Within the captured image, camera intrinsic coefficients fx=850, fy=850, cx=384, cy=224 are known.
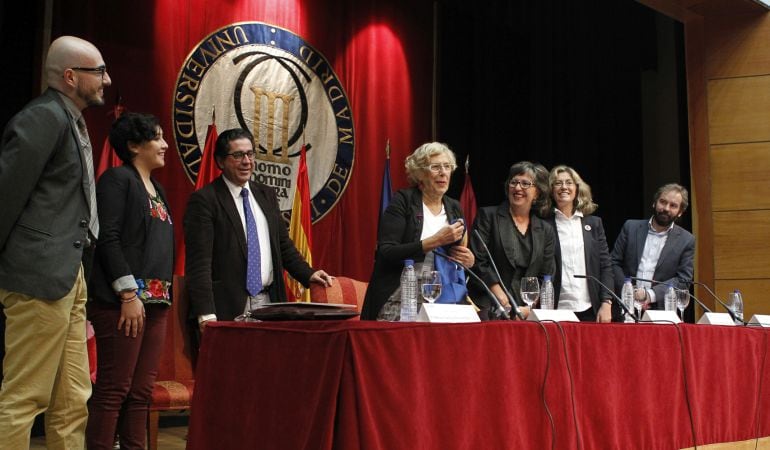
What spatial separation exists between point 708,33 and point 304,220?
10.3 feet

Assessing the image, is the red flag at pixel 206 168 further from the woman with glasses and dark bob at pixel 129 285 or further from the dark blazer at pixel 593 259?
the dark blazer at pixel 593 259

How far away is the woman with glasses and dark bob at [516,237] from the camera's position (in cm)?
350

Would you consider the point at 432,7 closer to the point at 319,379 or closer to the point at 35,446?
the point at 35,446

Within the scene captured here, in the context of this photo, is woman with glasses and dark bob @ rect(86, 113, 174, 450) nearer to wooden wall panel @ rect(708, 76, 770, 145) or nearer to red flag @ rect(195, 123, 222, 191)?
red flag @ rect(195, 123, 222, 191)

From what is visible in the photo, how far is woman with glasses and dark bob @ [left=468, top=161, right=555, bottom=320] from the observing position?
11.5ft

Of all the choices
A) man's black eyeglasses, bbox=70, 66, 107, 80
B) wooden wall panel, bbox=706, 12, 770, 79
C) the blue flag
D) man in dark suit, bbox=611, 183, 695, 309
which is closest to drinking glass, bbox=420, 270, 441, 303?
man's black eyeglasses, bbox=70, 66, 107, 80

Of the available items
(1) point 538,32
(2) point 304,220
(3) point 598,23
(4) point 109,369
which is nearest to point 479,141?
(1) point 538,32

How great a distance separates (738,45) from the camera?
5879mm

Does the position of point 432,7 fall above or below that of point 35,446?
above

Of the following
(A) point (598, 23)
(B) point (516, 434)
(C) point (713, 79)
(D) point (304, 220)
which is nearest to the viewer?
(B) point (516, 434)

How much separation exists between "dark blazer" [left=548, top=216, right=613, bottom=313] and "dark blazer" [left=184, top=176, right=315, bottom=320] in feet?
4.19

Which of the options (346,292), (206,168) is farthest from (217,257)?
(206,168)

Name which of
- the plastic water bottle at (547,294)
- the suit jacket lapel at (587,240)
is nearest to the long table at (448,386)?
the plastic water bottle at (547,294)

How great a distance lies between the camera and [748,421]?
124 inches
